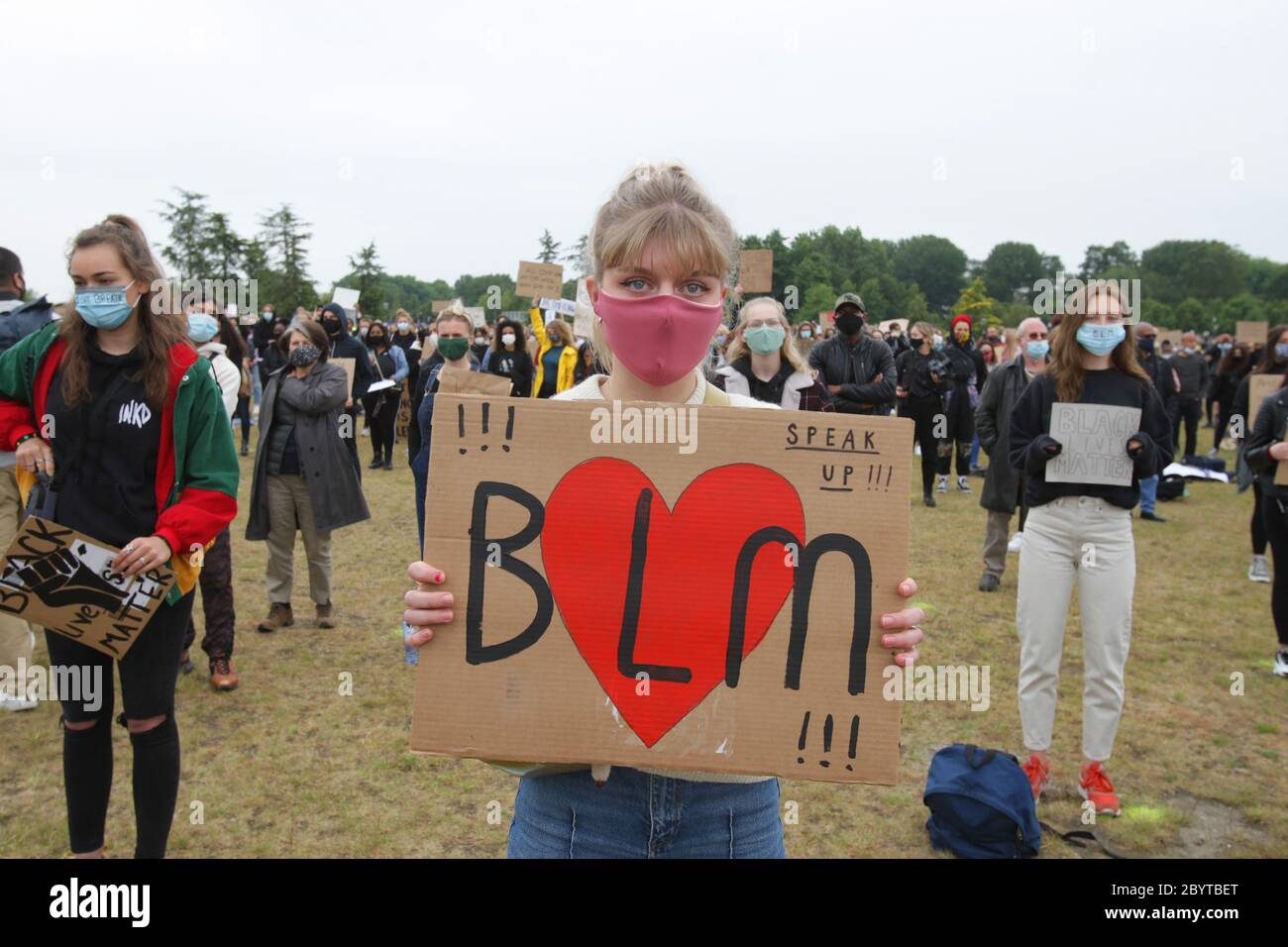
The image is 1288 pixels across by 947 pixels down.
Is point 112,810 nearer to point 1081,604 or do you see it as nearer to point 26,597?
point 26,597

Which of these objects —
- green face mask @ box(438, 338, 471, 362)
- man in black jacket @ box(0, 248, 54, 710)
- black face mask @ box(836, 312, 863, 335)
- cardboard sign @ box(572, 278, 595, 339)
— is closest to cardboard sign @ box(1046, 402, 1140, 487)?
cardboard sign @ box(572, 278, 595, 339)

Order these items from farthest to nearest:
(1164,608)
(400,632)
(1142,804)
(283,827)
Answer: (1164,608)
(400,632)
(1142,804)
(283,827)

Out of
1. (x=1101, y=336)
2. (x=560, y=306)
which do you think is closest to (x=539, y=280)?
(x=560, y=306)

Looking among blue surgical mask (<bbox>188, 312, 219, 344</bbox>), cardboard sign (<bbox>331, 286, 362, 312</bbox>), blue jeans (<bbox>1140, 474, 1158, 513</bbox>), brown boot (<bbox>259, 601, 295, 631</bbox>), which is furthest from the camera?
cardboard sign (<bbox>331, 286, 362, 312</bbox>)

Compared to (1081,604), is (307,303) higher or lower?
higher

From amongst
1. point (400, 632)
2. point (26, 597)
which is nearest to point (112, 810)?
point (26, 597)

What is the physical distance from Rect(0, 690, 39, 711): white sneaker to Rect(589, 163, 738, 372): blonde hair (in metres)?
5.42

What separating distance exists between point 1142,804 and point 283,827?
432cm

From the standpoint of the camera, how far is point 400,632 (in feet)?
23.7

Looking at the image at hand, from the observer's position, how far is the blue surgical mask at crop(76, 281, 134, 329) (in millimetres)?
3193

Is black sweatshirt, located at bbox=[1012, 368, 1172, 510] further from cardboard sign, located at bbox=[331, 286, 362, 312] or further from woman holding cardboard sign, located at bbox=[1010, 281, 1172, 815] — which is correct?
cardboard sign, located at bbox=[331, 286, 362, 312]

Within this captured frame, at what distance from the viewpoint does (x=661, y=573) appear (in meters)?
1.82

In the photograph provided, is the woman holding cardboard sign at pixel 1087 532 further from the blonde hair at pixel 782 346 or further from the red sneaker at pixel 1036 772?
the blonde hair at pixel 782 346

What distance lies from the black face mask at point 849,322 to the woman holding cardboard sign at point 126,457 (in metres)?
7.07
